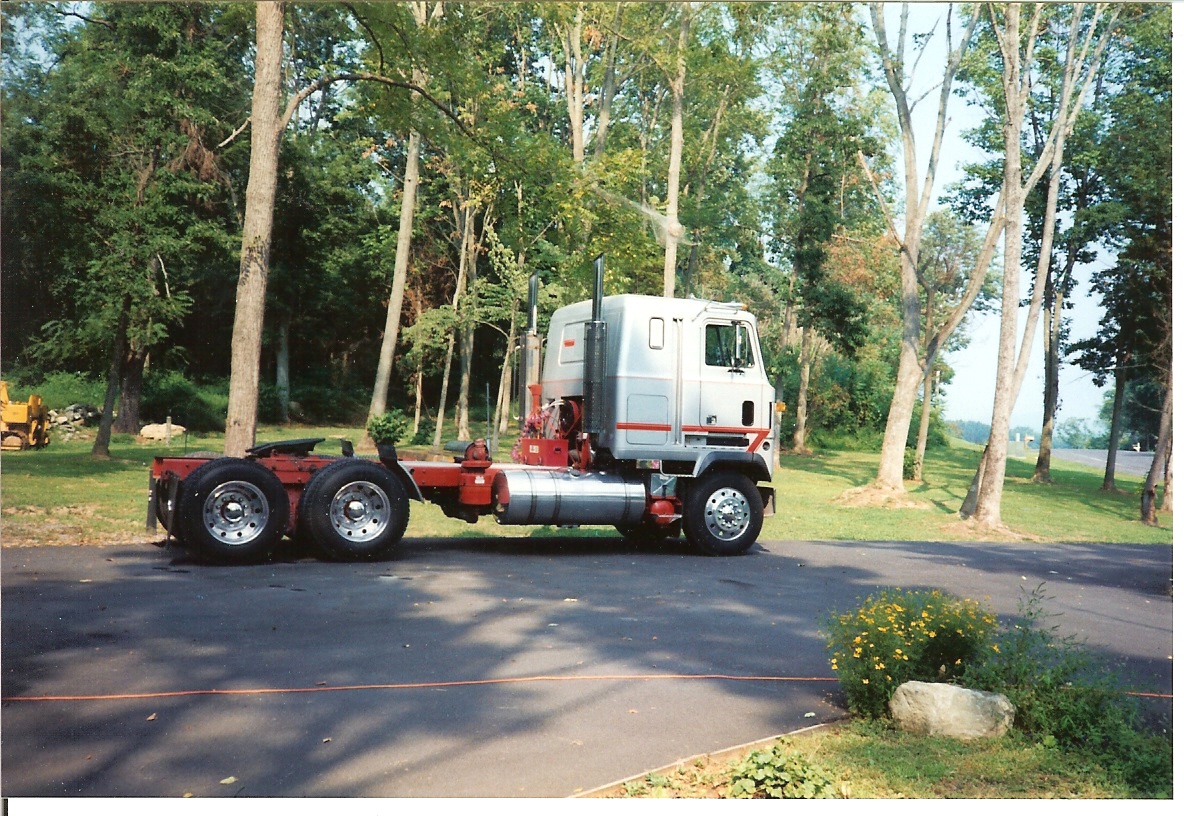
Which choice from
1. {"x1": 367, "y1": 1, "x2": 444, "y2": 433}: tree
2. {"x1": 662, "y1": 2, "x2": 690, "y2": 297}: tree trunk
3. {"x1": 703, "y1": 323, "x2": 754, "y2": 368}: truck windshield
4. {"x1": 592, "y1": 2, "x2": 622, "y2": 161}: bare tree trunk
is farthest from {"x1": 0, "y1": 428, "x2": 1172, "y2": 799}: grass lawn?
{"x1": 592, "y1": 2, "x2": 622, "y2": 161}: bare tree trunk

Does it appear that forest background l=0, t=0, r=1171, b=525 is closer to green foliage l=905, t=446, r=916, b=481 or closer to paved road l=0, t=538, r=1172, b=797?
green foliage l=905, t=446, r=916, b=481

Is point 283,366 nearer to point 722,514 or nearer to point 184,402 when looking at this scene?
point 184,402

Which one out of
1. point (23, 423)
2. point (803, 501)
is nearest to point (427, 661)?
point (23, 423)

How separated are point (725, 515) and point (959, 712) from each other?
15.8 feet

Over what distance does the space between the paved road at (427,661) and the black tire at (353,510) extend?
184 mm

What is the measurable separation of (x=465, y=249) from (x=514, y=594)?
4.37 metres

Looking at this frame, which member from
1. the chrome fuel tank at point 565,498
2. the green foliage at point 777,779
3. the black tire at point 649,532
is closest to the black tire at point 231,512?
the chrome fuel tank at point 565,498

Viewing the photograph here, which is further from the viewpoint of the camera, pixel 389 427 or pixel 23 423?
pixel 389 427

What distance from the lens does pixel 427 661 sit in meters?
Result: 4.79

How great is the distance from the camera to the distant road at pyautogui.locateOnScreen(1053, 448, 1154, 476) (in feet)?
21.6

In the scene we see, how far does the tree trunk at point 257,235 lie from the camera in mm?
8539

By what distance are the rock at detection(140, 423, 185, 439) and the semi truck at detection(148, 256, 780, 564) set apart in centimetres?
149

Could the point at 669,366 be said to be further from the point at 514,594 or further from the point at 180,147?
the point at 180,147

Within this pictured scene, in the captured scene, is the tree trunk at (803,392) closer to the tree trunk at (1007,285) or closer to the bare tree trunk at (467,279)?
the tree trunk at (1007,285)
